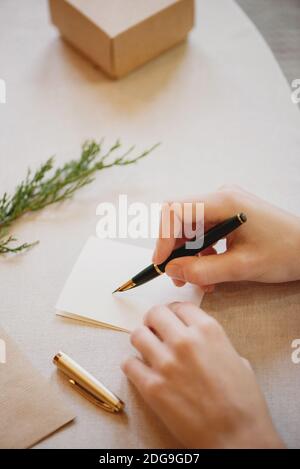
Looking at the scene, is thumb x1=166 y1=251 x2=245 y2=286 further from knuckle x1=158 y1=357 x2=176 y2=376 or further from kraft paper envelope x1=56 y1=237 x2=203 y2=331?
knuckle x1=158 y1=357 x2=176 y2=376

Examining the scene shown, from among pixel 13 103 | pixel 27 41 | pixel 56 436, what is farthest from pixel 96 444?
pixel 27 41

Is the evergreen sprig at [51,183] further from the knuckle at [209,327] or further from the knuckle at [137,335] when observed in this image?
the knuckle at [209,327]

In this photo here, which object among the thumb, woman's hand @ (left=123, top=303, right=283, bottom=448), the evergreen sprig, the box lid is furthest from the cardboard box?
woman's hand @ (left=123, top=303, right=283, bottom=448)

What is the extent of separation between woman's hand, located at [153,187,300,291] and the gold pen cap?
254 mm

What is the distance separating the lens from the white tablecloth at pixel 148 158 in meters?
0.99

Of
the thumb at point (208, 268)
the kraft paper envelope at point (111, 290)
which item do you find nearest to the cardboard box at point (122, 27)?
the kraft paper envelope at point (111, 290)

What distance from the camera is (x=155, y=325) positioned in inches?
38.4

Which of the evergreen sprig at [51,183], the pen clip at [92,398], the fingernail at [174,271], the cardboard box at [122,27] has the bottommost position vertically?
the pen clip at [92,398]

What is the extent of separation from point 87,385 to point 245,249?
0.40 metres

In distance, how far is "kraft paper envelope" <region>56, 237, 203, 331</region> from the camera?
1058 millimetres

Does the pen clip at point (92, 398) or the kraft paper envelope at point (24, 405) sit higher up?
the kraft paper envelope at point (24, 405)

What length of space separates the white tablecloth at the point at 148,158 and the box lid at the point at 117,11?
0.15 meters

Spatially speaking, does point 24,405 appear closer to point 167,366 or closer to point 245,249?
point 167,366

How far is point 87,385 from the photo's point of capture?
3.16ft
